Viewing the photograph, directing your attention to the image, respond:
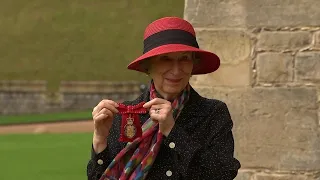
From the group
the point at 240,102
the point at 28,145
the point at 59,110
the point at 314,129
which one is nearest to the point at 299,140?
the point at 314,129

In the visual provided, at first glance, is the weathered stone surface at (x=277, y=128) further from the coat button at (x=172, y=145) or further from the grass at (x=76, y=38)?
the grass at (x=76, y=38)

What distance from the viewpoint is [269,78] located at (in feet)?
11.7

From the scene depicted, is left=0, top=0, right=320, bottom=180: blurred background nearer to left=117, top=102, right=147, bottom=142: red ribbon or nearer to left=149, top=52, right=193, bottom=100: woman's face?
left=149, top=52, right=193, bottom=100: woman's face

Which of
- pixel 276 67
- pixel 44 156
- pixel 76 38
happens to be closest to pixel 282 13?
pixel 276 67

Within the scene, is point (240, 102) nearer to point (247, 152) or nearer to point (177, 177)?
point (247, 152)

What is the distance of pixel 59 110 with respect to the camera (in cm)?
1970

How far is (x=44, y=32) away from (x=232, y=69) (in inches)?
680

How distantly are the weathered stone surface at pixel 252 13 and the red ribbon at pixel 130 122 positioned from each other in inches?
63.1

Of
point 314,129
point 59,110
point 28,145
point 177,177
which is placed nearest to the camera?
point 177,177

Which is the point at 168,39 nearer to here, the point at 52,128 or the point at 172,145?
the point at 172,145

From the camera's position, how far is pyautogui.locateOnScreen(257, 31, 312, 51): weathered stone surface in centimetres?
354

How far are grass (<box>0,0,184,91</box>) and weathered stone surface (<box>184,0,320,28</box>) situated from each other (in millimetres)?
16024

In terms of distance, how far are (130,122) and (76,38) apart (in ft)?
60.2

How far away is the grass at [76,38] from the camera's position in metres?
20.0
